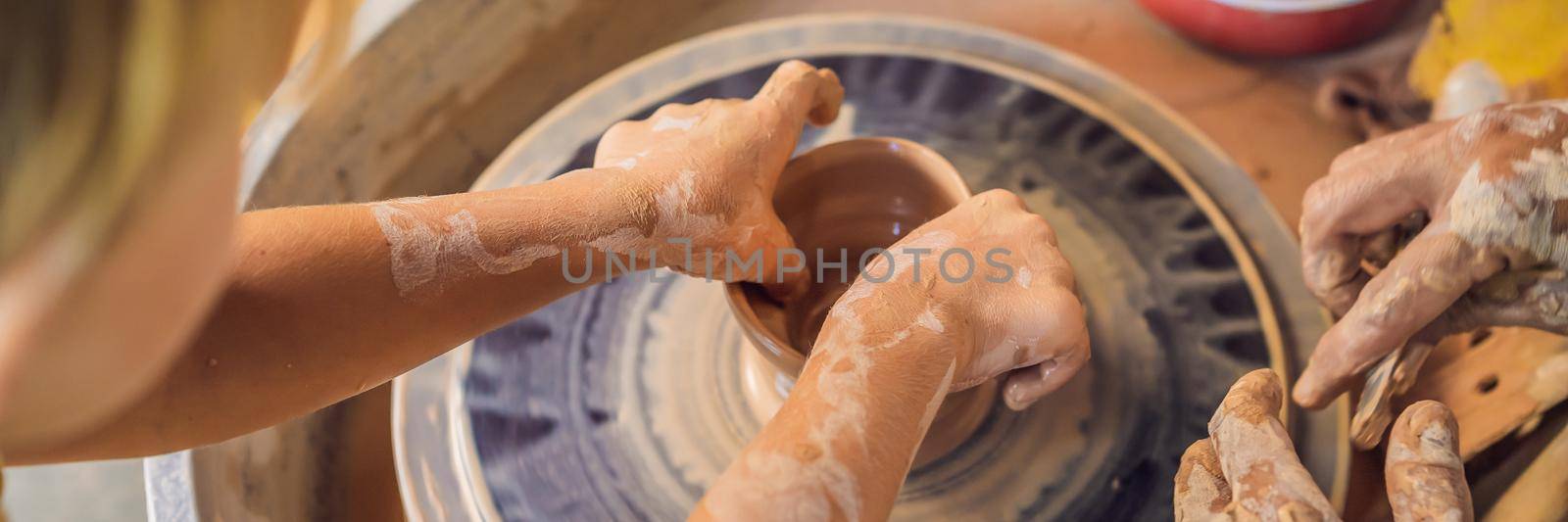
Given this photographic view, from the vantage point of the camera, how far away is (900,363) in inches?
41.6

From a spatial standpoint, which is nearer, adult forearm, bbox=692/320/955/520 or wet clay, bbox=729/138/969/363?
adult forearm, bbox=692/320/955/520

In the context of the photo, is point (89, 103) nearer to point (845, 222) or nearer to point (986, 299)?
point (986, 299)

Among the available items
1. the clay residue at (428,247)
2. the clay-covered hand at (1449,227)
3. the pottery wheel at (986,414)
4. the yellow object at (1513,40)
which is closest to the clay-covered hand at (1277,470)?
the clay-covered hand at (1449,227)

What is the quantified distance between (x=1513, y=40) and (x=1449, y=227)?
902 millimetres

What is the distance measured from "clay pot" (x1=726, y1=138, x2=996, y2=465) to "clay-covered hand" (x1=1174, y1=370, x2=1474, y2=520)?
1.15 feet

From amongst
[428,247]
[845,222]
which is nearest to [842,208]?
[845,222]

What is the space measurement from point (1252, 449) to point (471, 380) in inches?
42.3

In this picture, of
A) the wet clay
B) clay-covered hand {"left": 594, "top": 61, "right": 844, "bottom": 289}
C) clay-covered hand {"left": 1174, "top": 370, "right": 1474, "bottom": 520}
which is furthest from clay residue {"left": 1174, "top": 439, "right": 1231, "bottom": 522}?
clay-covered hand {"left": 594, "top": 61, "right": 844, "bottom": 289}

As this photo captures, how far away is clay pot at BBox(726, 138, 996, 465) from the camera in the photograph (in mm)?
1324

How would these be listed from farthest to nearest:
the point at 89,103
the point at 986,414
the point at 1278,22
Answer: the point at 1278,22, the point at 986,414, the point at 89,103

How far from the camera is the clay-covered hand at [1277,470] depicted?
992 mm

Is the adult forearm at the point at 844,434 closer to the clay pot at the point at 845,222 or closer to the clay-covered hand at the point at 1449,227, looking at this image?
the clay pot at the point at 845,222

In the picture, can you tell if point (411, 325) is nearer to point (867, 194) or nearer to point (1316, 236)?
point (867, 194)

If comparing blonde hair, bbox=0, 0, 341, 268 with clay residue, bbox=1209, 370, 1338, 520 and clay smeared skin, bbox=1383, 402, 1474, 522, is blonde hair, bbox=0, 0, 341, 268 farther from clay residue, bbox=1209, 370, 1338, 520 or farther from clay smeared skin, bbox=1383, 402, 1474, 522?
clay smeared skin, bbox=1383, 402, 1474, 522
